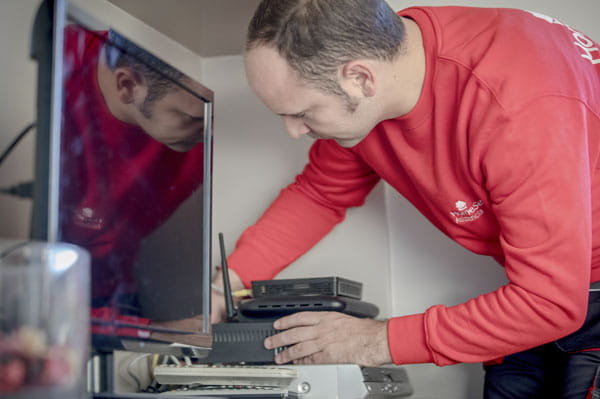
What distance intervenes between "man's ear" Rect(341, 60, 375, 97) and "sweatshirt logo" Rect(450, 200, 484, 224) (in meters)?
0.28

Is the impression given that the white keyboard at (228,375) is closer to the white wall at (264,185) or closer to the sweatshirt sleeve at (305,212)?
the sweatshirt sleeve at (305,212)

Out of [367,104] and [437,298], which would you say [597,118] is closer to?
[367,104]

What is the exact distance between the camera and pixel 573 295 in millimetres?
1103

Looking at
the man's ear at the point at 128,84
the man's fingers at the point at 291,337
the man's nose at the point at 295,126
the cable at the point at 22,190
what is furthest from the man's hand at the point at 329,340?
the cable at the point at 22,190

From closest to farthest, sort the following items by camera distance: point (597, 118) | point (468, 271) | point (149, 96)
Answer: point (149, 96) < point (597, 118) < point (468, 271)

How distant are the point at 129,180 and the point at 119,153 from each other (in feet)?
0.14

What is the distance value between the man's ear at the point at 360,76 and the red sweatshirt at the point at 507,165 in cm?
13

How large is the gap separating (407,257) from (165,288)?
99 centimetres

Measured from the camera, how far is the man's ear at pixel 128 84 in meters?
0.83

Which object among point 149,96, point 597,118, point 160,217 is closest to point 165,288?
Answer: point 160,217

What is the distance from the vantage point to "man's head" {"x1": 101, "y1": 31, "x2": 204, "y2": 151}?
82cm

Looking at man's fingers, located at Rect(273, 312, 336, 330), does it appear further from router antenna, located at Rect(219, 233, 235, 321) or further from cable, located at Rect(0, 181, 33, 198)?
cable, located at Rect(0, 181, 33, 198)

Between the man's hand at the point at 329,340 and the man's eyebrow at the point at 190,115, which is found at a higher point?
the man's eyebrow at the point at 190,115

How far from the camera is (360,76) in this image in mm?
1182
